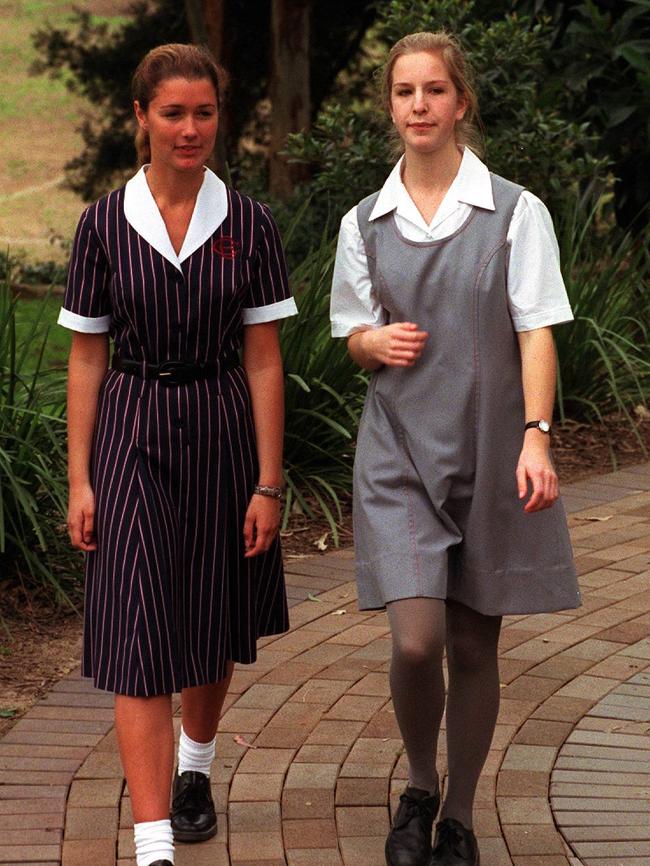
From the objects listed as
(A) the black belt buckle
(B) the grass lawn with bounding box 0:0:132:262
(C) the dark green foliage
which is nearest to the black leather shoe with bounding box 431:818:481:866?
(A) the black belt buckle

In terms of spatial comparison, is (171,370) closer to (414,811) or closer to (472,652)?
(472,652)

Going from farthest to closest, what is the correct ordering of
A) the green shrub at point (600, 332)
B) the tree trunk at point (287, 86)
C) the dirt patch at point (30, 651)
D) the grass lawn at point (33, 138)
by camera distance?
the grass lawn at point (33, 138), the tree trunk at point (287, 86), the green shrub at point (600, 332), the dirt patch at point (30, 651)

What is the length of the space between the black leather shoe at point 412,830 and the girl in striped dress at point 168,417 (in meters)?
0.55

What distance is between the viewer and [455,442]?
3516 millimetres

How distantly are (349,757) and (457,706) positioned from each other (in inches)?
30.3

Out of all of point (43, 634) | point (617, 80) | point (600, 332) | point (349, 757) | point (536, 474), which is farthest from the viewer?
point (617, 80)

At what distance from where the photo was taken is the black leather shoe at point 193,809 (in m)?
3.90

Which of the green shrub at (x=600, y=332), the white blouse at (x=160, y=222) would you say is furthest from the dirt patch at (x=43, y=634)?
the white blouse at (x=160, y=222)

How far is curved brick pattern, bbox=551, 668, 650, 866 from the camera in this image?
12.7 ft

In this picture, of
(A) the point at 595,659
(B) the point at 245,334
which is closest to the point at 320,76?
(A) the point at 595,659

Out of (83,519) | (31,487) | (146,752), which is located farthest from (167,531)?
(31,487)

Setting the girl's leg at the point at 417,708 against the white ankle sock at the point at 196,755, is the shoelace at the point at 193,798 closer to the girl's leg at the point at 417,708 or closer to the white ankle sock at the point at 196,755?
the white ankle sock at the point at 196,755

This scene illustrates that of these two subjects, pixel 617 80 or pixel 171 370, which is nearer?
pixel 171 370

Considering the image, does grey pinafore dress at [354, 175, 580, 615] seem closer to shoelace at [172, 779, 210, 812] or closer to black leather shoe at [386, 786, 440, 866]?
black leather shoe at [386, 786, 440, 866]
